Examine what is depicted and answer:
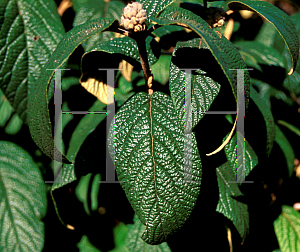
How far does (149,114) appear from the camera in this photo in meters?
0.68

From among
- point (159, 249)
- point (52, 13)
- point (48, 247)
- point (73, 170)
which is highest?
point (52, 13)

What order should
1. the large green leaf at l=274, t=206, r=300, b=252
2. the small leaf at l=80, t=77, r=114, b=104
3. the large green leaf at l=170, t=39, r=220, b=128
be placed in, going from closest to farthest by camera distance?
the large green leaf at l=170, t=39, r=220, b=128 < the small leaf at l=80, t=77, r=114, b=104 < the large green leaf at l=274, t=206, r=300, b=252

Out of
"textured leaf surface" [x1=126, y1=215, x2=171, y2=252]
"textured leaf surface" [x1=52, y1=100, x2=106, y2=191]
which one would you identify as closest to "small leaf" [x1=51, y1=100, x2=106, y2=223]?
"textured leaf surface" [x1=52, y1=100, x2=106, y2=191]

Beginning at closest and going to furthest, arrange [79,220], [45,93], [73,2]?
[45,93]
[73,2]
[79,220]

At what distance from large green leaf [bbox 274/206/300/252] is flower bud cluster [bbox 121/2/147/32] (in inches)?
32.2

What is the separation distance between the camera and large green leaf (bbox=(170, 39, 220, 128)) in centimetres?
61

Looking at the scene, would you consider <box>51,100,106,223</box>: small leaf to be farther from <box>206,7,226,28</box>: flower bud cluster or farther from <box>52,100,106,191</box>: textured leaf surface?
<box>206,7,226,28</box>: flower bud cluster

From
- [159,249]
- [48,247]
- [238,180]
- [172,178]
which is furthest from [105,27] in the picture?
[48,247]

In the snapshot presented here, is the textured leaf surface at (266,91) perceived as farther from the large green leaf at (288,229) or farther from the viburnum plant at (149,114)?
the large green leaf at (288,229)

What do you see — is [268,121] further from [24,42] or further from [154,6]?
[24,42]

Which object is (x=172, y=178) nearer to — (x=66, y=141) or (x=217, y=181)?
(x=217, y=181)

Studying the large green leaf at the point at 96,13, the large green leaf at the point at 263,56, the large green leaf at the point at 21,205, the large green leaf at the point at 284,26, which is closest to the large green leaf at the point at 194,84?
the large green leaf at the point at 284,26

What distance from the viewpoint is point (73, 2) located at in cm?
103

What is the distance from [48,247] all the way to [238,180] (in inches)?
27.5
